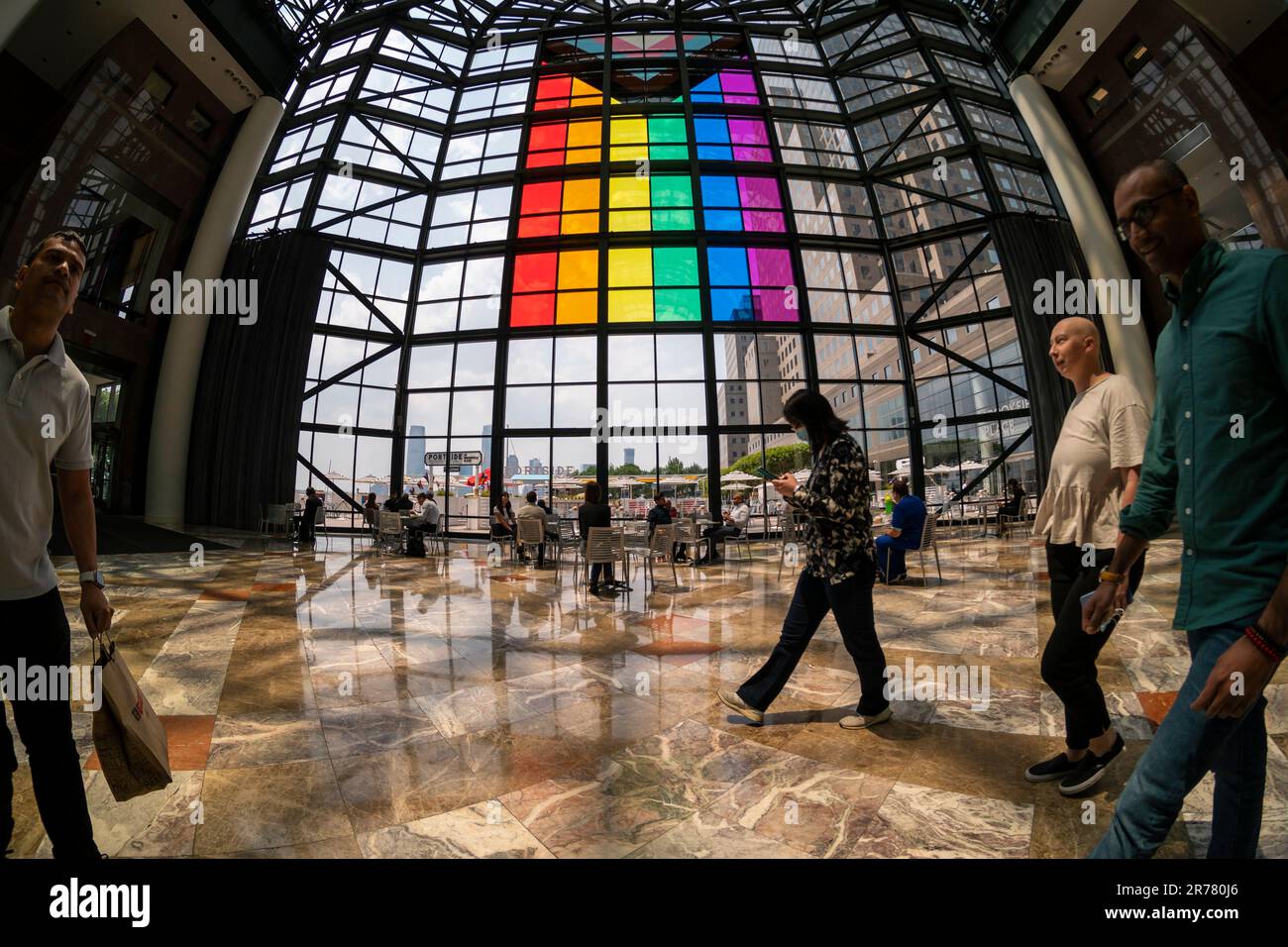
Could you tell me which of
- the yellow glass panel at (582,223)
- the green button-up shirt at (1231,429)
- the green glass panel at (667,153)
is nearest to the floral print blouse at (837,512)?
the green button-up shirt at (1231,429)

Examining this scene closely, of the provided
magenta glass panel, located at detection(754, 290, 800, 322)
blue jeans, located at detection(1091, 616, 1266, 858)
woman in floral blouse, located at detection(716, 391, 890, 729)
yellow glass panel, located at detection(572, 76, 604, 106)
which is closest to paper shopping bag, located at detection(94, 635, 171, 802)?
woman in floral blouse, located at detection(716, 391, 890, 729)

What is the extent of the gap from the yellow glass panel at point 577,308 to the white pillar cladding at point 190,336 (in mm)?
7206

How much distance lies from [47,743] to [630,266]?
11768 millimetres

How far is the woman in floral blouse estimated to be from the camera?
204 centimetres

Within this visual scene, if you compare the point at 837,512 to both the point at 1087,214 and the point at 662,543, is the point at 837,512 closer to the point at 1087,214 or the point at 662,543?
the point at 662,543

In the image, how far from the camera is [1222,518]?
90 cm

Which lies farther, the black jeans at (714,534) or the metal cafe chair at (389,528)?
the metal cafe chair at (389,528)

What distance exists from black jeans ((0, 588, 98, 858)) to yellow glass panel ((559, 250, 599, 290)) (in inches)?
445

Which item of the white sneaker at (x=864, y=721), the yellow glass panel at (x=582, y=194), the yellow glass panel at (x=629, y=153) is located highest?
the yellow glass panel at (x=629, y=153)

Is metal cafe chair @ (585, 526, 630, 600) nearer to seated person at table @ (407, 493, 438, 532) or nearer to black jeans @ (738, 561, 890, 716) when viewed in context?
black jeans @ (738, 561, 890, 716)

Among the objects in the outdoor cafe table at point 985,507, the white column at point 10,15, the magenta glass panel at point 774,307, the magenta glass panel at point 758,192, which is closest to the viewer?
the white column at point 10,15

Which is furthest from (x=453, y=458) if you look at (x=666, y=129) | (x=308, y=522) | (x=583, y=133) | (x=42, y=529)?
(x=42, y=529)

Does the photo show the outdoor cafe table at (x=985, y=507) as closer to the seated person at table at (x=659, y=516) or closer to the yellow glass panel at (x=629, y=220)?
the seated person at table at (x=659, y=516)

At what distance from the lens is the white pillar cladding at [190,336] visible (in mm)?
9883
